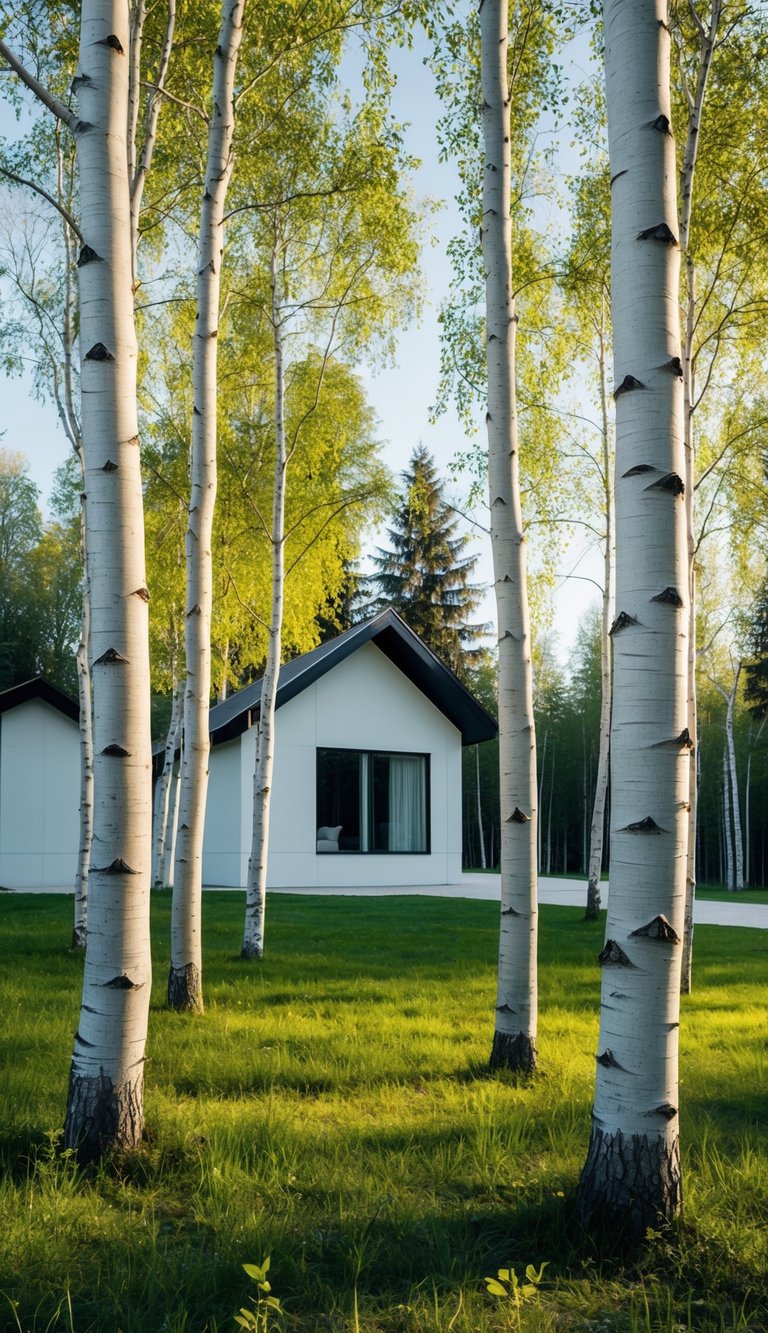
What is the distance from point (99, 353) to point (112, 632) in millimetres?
909

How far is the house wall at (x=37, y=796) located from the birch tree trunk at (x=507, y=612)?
13562mm

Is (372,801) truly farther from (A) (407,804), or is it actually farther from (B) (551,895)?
(B) (551,895)

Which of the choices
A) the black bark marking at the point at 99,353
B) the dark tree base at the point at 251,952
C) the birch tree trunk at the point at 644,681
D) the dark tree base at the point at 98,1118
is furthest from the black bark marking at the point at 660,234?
the dark tree base at the point at 251,952

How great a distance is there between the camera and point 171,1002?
18.7 feet

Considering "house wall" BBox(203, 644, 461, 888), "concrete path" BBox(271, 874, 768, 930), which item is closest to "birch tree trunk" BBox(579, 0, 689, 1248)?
"concrete path" BBox(271, 874, 768, 930)

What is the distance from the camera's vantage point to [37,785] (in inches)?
665

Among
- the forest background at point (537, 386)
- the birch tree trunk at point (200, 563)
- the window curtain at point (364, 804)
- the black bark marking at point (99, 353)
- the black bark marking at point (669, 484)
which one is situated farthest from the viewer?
the window curtain at point (364, 804)

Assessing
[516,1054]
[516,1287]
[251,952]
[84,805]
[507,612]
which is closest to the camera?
[516,1287]

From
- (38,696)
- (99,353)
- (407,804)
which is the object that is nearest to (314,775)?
(407,804)

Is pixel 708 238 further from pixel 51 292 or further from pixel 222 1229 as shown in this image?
pixel 222 1229

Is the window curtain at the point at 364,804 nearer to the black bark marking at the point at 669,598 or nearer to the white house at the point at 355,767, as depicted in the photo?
the white house at the point at 355,767

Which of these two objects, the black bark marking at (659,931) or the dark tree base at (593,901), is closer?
the black bark marking at (659,931)

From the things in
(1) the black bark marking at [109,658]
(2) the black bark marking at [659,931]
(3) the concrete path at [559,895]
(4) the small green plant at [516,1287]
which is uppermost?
(1) the black bark marking at [109,658]

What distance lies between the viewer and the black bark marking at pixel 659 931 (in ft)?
8.64
